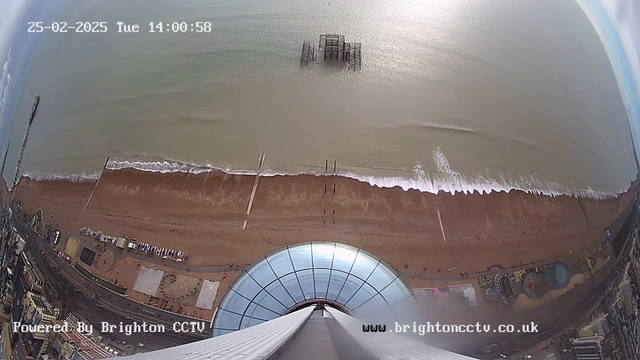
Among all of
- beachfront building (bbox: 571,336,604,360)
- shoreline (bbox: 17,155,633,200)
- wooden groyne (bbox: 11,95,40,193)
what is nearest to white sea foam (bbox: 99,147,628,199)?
shoreline (bbox: 17,155,633,200)

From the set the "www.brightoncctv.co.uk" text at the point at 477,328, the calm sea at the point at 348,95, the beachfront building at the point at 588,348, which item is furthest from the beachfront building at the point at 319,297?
the beachfront building at the point at 588,348

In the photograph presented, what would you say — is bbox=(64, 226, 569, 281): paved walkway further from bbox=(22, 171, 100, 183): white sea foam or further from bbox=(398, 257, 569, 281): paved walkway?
bbox=(22, 171, 100, 183): white sea foam

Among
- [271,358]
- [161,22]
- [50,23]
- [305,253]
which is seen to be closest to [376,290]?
[305,253]

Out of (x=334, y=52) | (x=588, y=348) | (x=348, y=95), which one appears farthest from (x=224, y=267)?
(x=588, y=348)

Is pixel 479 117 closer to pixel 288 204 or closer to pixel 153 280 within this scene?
pixel 288 204

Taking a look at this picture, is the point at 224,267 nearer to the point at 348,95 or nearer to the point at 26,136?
the point at 348,95
